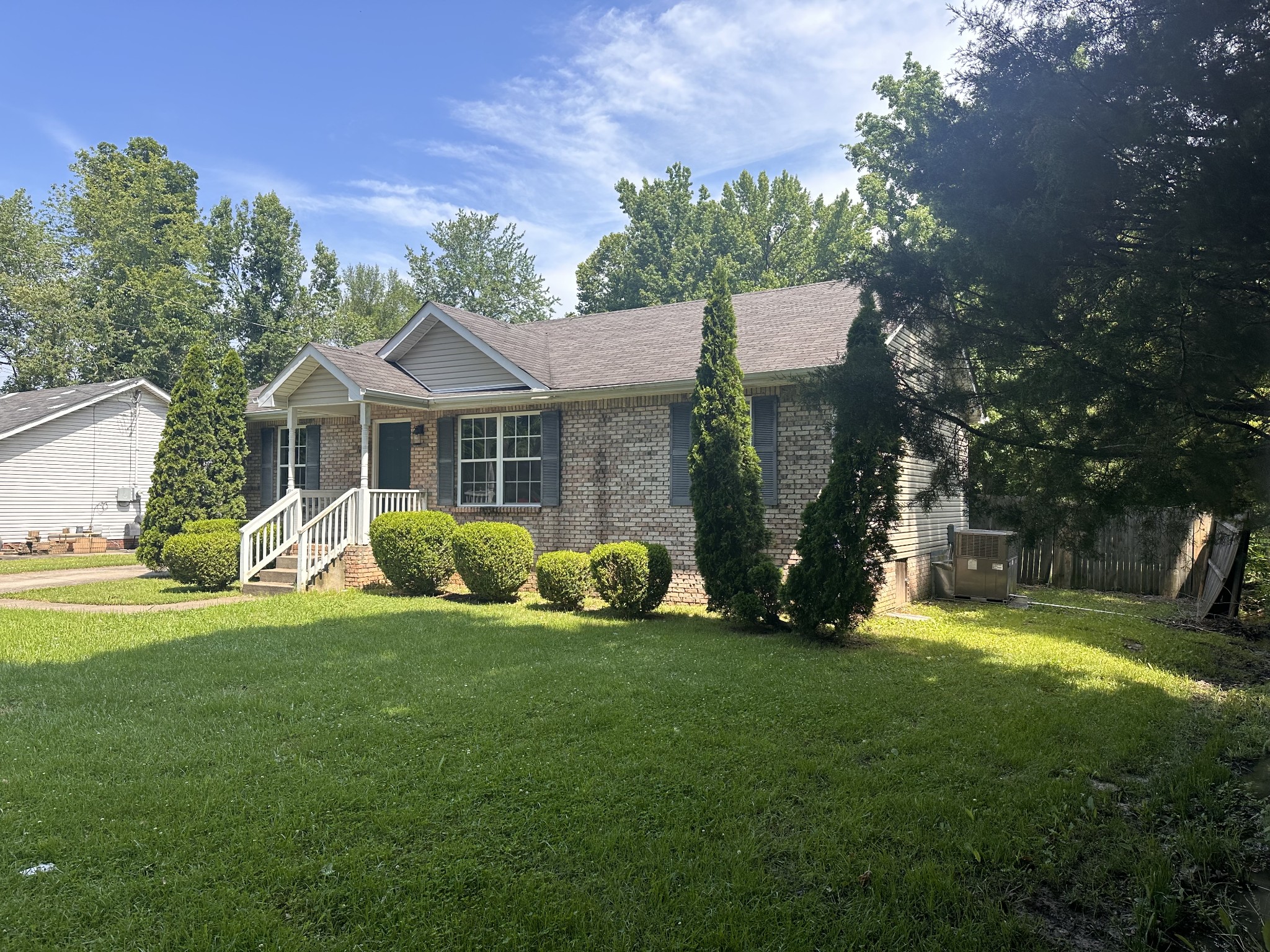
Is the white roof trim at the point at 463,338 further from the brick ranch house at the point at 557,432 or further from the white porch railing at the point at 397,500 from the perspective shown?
the white porch railing at the point at 397,500

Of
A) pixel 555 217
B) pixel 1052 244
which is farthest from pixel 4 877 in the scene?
pixel 555 217

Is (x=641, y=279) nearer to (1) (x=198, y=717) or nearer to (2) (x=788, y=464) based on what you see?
(2) (x=788, y=464)

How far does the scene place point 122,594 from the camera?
12.3m

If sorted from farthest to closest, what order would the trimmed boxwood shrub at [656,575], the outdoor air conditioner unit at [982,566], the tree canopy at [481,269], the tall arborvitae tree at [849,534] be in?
the tree canopy at [481,269] → the outdoor air conditioner unit at [982,566] → the trimmed boxwood shrub at [656,575] → the tall arborvitae tree at [849,534]

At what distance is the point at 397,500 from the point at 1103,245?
12462 millimetres

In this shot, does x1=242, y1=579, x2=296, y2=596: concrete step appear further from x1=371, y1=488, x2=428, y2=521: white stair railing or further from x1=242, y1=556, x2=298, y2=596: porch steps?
x1=371, y1=488, x2=428, y2=521: white stair railing

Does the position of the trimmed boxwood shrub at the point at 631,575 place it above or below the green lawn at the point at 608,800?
above

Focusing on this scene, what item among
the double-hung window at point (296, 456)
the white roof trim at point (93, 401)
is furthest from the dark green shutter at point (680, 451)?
the white roof trim at point (93, 401)

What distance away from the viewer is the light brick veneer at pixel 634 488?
11.0 metres

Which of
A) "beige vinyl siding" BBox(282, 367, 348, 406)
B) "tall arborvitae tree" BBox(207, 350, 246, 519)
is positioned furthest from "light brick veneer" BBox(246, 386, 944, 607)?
"tall arborvitae tree" BBox(207, 350, 246, 519)

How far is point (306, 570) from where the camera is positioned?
41.2 ft

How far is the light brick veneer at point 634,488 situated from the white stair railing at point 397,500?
382 mm

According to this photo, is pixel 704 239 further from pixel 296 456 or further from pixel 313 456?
pixel 313 456

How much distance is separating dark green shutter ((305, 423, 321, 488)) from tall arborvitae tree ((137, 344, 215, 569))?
1884mm
